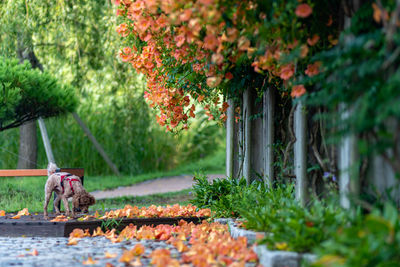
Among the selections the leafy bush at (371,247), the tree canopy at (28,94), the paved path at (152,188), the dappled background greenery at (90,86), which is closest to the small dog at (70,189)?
the tree canopy at (28,94)

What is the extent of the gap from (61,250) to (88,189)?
23.7 feet

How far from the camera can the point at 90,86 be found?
12.8 metres

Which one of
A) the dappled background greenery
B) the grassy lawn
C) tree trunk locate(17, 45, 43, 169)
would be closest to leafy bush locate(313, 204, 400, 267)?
the grassy lawn

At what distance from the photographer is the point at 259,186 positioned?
196 inches

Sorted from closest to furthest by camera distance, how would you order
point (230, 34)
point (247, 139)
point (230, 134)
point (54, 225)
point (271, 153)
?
point (230, 34)
point (271, 153)
point (54, 225)
point (247, 139)
point (230, 134)

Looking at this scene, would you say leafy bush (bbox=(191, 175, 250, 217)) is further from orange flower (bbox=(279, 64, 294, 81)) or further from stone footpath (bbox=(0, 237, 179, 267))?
orange flower (bbox=(279, 64, 294, 81))

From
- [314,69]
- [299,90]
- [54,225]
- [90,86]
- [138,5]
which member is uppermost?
[90,86]

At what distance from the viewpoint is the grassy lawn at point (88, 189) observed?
7254mm

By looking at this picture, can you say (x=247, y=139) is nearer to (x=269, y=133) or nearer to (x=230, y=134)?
(x=230, y=134)

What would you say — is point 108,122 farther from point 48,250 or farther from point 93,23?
point 48,250

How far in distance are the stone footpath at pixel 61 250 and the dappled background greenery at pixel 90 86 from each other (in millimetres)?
4626

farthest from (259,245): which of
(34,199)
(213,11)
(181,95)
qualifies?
(34,199)

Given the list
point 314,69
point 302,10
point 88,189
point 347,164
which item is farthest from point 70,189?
point 88,189

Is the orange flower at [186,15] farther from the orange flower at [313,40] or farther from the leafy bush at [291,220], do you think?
the leafy bush at [291,220]
